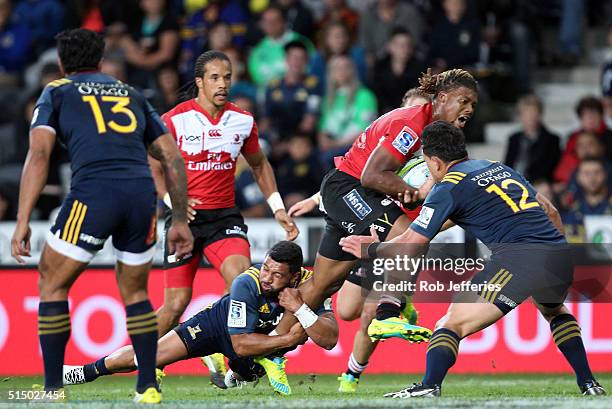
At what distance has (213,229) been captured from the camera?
33.3 ft

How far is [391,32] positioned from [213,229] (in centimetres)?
703

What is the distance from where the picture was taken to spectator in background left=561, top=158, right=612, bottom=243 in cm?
1347

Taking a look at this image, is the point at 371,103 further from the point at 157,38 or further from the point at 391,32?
the point at 157,38

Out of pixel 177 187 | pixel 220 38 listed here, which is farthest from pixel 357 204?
pixel 220 38

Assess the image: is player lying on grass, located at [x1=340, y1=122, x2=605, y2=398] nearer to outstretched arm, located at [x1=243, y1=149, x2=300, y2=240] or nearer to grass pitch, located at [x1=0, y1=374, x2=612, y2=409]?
grass pitch, located at [x1=0, y1=374, x2=612, y2=409]

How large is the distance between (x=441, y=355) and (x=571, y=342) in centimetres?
106

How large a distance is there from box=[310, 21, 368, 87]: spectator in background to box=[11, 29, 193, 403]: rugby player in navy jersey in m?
8.39

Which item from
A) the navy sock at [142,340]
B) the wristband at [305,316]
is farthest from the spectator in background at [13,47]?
the navy sock at [142,340]

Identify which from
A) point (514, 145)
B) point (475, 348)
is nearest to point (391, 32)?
point (514, 145)

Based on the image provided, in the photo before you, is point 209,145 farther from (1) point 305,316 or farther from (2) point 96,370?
(2) point 96,370

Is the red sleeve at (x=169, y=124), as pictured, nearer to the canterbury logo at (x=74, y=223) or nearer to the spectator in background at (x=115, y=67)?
the canterbury logo at (x=74, y=223)

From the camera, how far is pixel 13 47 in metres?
17.2

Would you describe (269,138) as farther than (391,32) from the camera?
No

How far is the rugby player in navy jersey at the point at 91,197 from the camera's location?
295 inches
